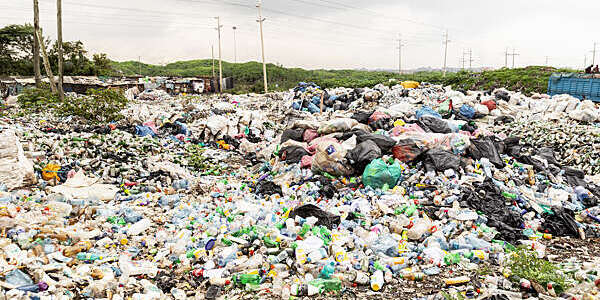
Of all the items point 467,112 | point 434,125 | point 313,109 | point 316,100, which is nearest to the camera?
point 434,125

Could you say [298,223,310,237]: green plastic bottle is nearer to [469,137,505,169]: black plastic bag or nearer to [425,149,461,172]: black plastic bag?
[425,149,461,172]: black plastic bag

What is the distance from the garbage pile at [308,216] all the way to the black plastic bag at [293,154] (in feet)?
0.14

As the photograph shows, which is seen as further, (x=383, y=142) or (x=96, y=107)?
(x=96, y=107)

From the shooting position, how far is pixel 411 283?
339cm

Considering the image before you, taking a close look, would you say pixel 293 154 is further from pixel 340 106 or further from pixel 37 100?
pixel 37 100

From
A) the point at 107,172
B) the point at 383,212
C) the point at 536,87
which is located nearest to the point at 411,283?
the point at 383,212

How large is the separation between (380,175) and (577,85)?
43.0ft

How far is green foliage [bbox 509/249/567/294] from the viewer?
10.1 feet

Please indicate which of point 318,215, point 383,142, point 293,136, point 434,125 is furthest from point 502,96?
point 318,215

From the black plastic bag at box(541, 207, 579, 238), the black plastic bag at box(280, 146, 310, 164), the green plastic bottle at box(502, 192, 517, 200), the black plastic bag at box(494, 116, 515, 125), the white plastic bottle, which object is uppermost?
the black plastic bag at box(494, 116, 515, 125)

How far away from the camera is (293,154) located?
22.4ft

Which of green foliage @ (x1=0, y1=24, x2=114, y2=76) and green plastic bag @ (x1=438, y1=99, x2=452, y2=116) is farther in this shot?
green foliage @ (x1=0, y1=24, x2=114, y2=76)

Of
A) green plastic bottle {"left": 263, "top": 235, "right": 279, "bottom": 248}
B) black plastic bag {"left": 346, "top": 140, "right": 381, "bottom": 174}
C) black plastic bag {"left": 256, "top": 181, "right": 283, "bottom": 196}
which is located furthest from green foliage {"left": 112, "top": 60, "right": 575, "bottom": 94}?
green plastic bottle {"left": 263, "top": 235, "right": 279, "bottom": 248}

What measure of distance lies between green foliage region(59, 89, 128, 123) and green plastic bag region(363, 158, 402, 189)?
8.20 meters
